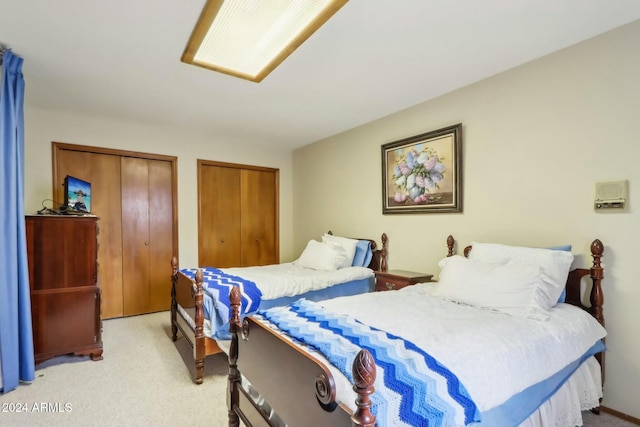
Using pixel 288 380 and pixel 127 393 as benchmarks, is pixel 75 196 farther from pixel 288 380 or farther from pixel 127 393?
pixel 288 380

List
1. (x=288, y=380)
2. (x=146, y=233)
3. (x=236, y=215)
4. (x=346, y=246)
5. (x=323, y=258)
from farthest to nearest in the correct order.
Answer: (x=236, y=215)
(x=146, y=233)
(x=346, y=246)
(x=323, y=258)
(x=288, y=380)

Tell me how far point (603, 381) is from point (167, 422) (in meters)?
2.77

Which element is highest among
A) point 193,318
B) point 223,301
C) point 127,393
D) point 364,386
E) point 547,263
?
point 547,263

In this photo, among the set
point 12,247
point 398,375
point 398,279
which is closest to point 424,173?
point 398,279

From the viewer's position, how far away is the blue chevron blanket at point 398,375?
0.99 metres

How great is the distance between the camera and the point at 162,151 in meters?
4.04

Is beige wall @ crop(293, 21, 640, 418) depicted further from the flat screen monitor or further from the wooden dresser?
the flat screen monitor

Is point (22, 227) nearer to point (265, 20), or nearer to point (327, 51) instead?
point (265, 20)

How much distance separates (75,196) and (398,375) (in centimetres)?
336

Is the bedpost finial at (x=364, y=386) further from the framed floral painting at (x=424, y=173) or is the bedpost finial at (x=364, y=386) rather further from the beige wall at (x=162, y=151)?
the beige wall at (x=162, y=151)

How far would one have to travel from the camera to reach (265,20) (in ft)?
5.96

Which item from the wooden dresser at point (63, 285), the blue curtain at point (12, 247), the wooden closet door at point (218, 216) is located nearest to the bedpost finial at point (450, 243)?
the wooden closet door at point (218, 216)

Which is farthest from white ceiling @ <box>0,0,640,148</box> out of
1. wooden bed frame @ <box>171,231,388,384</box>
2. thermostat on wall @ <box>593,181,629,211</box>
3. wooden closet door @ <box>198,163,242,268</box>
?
wooden bed frame @ <box>171,231,388,384</box>

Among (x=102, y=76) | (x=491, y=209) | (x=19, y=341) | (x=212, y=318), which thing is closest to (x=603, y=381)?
(x=491, y=209)
